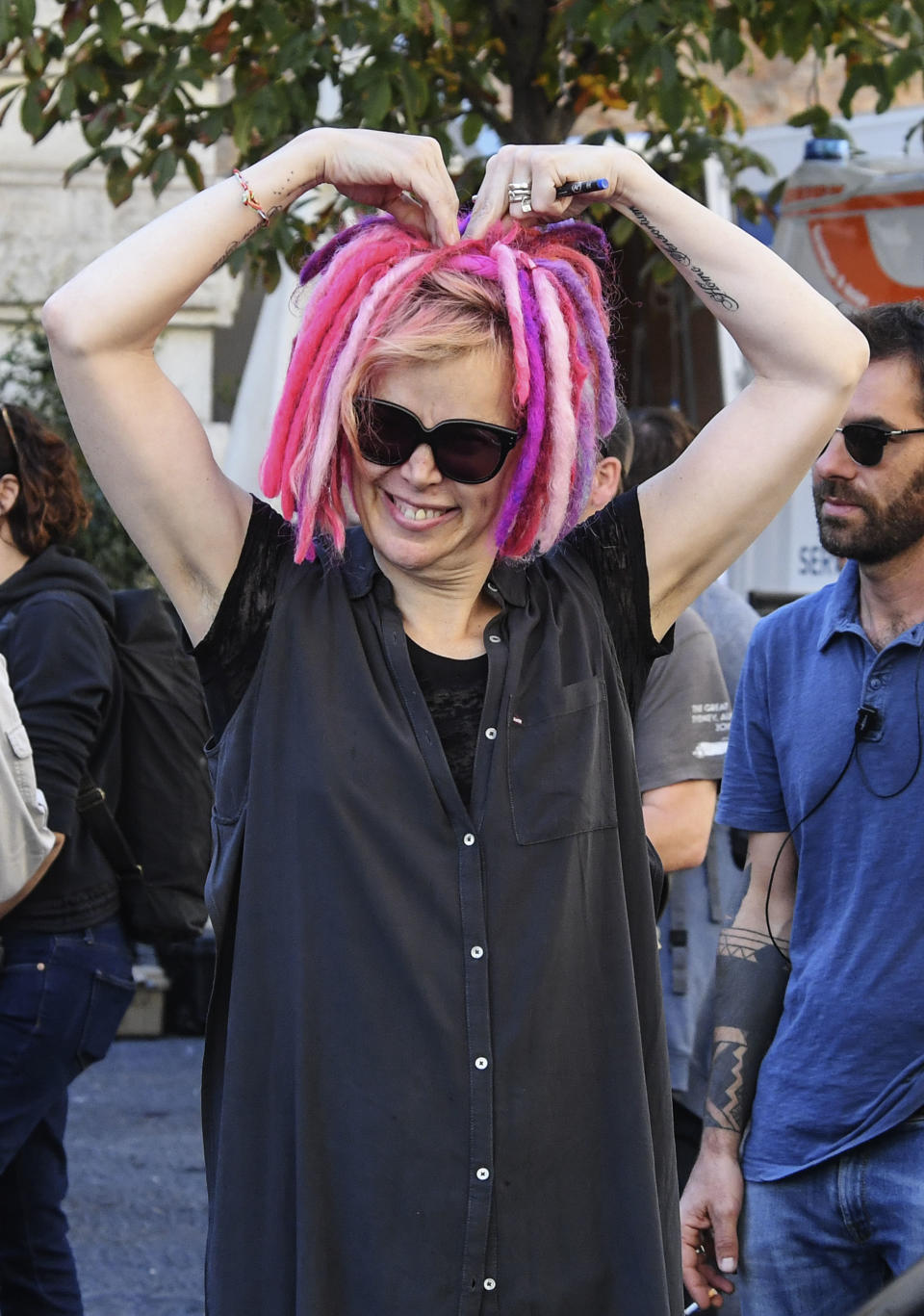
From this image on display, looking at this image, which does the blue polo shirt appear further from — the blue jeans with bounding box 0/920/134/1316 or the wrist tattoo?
the blue jeans with bounding box 0/920/134/1316

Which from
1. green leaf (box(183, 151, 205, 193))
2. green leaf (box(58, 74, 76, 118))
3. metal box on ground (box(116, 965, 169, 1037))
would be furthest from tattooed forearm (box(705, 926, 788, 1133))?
metal box on ground (box(116, 965, 169, 1037))

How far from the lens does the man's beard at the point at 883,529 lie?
116 inches

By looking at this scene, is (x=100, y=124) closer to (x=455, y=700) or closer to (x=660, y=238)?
(x=660, y=238)

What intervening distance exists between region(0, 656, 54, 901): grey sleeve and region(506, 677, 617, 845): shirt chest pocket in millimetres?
1605

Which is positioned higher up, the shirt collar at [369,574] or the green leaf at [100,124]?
the green leaf at [100,124]

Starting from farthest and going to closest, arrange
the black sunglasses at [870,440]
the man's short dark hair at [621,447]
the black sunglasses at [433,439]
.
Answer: the man's short dark hair at [621,447] → the black sunglasses at [870,440] → the black sunglasses at [433,439]

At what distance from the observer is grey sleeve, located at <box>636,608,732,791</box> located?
3.68 m

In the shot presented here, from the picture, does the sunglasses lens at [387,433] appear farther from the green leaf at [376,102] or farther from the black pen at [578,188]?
the green leaf at [376,102]

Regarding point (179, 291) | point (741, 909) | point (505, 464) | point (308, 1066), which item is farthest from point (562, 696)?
point (741, 909)

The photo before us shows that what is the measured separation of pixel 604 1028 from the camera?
2.16 metres

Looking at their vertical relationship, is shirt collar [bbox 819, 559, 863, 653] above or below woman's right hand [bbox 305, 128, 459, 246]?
below

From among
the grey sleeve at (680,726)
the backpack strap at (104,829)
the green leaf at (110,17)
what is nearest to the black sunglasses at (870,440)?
the grey sleeve at (680,726)

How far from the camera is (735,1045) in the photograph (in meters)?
3.07

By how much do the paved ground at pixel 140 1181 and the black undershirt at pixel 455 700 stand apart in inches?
129
